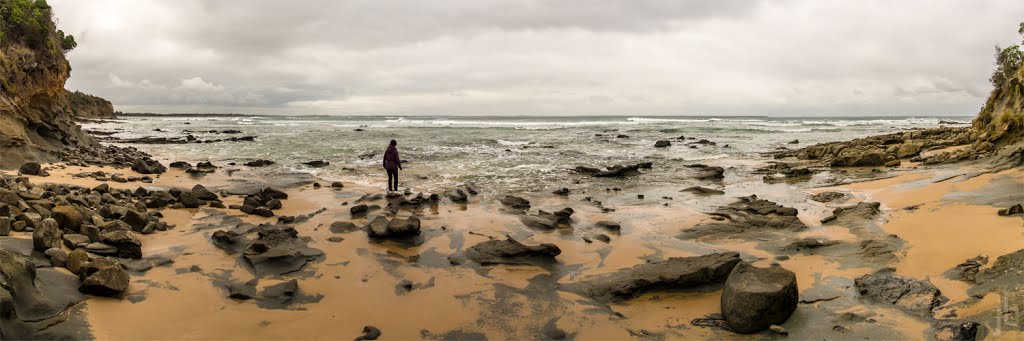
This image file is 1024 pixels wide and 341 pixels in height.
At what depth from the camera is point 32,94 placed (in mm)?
17766

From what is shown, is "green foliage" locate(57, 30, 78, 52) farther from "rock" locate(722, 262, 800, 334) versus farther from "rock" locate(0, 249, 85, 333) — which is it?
"rock" locate(722, 262, 800, 334)

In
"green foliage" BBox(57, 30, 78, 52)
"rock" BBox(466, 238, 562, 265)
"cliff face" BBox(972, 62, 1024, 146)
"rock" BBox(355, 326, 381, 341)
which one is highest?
"green foliage" BBox(57, 30, 78, 52)

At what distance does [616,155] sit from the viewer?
2820 cm

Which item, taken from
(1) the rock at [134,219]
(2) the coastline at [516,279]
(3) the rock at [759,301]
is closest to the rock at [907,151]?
(2) the coastline at [516,279]

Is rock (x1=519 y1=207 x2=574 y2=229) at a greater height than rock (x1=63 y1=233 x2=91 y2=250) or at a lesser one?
lesser

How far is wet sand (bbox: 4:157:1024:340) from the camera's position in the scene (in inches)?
216

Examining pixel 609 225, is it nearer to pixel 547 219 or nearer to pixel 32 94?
pixel 547 219

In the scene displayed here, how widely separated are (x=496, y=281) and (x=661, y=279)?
93.0 inches

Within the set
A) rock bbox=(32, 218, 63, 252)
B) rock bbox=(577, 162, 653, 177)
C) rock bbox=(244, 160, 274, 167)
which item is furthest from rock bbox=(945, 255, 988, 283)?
rock bbox=(244, 160, 274, 167)

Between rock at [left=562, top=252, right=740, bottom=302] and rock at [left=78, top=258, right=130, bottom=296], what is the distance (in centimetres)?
559

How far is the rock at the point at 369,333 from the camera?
5371mm

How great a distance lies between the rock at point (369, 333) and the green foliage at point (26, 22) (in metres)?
19.2

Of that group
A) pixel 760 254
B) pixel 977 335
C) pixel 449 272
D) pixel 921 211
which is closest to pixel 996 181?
pixel 921 211

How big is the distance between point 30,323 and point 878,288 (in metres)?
9.29
